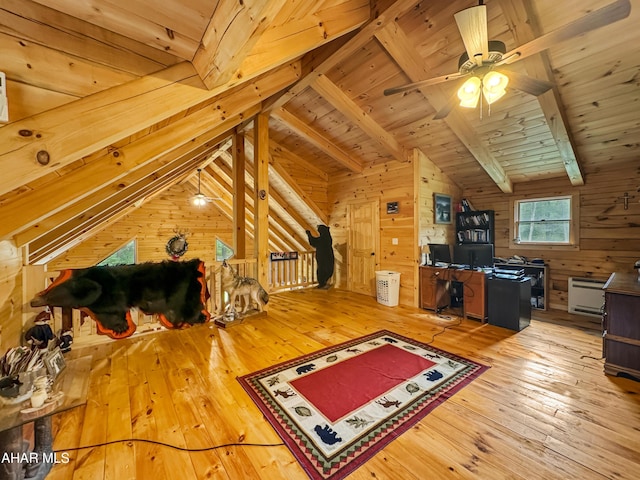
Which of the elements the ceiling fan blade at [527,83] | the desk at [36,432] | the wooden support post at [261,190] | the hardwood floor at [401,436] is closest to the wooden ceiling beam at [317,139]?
the wooden support post at [261,190]

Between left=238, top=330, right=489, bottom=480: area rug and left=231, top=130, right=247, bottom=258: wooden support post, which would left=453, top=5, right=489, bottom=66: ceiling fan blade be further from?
left=231, top=130, right=247, bottom=258: wooden support post

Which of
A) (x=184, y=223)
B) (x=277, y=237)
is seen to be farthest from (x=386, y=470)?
(x=184, y=223)

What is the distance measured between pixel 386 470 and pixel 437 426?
0.53 metres

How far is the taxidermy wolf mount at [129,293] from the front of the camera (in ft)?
6.11

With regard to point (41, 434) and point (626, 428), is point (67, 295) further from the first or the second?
point (626, 428)

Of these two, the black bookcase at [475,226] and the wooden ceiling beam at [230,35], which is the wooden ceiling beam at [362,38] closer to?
the wooden ceiling beam at [230,35]

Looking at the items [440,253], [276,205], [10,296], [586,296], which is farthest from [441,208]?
[10,296]

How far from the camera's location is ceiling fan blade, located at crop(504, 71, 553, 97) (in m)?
1.85

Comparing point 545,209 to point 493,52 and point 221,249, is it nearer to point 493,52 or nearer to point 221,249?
point 493,52

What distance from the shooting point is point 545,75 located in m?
2.54

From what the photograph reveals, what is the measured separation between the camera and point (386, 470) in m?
1.39

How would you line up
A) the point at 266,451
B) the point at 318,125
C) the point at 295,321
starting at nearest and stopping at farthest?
the point at 266,451, the point at 295,321, the point at 318,125

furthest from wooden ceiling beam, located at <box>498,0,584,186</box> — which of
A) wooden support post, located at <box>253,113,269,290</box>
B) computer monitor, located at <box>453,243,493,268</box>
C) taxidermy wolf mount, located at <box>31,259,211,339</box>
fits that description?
taxidermy wolf mount, located at <box>31,259,211,339</box>

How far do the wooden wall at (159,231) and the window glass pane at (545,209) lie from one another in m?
6.91
